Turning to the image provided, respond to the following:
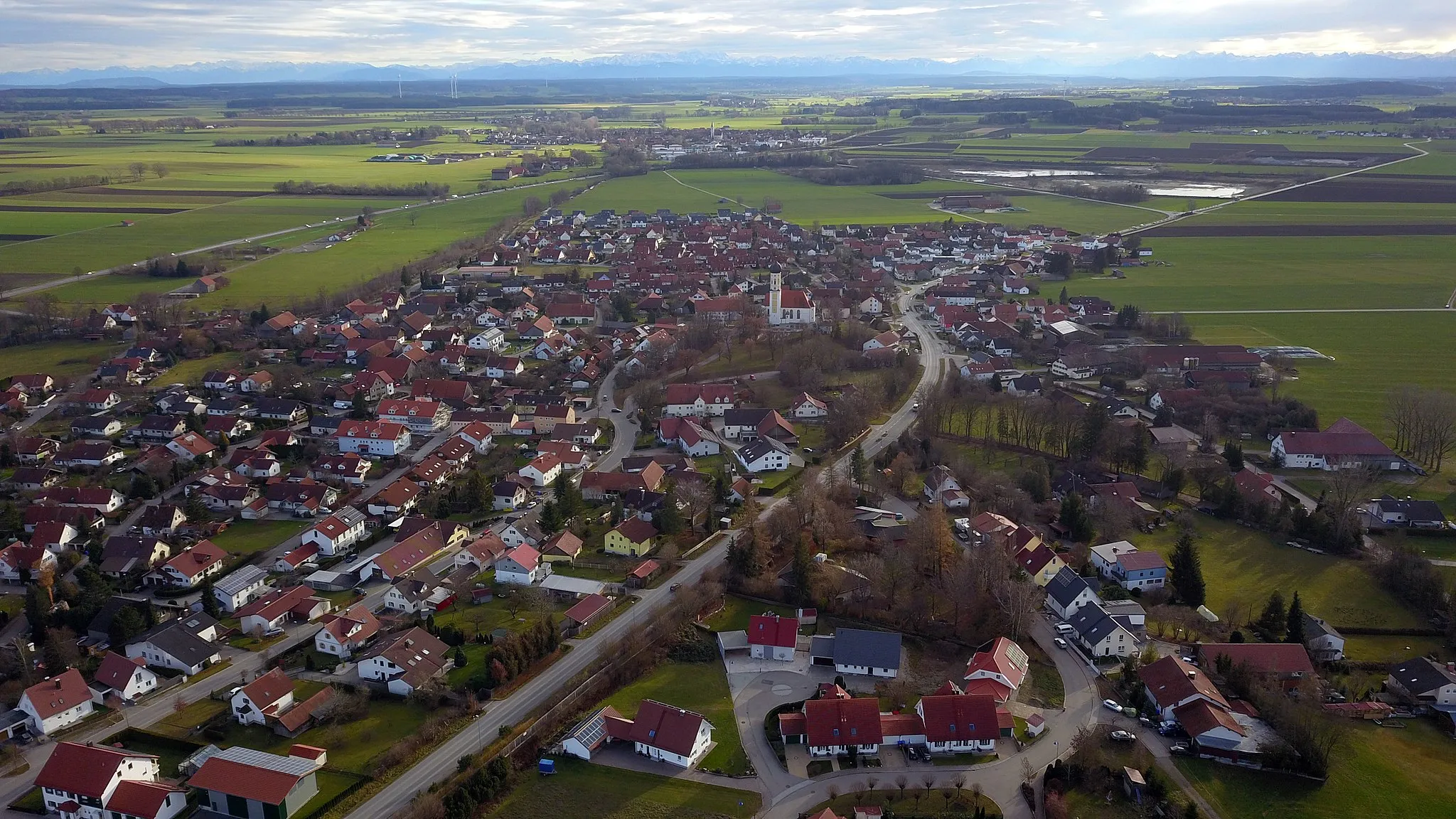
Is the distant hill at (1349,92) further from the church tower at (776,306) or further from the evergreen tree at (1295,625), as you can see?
the evergreen tree at (1295,625)

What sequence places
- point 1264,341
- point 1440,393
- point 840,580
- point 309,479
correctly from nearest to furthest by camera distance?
1. point 840,580
2. point 309,479
3. point 1440,393
4. point 1264,341

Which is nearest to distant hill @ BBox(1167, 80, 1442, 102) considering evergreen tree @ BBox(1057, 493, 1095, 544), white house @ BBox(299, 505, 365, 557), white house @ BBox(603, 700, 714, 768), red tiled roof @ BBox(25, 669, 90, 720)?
evergreen tree @ BBox(1057, 493, 1095, 544)

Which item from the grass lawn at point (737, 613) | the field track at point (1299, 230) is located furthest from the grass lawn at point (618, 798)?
the field track at point (1299, 230)

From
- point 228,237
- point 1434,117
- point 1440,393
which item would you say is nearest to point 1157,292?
point 1440,393

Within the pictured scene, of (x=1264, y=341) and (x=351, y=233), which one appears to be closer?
(x=1264, y=341)

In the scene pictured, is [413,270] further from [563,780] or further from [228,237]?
[563,780]
